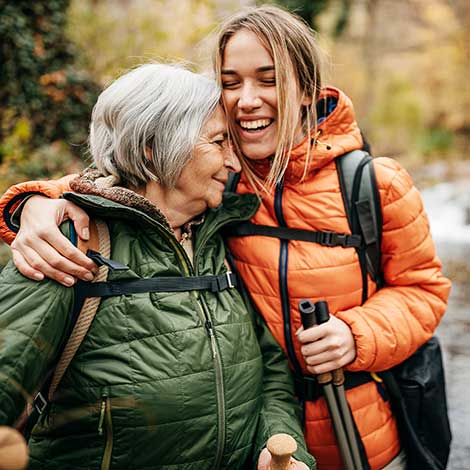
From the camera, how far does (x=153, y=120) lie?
2.01m

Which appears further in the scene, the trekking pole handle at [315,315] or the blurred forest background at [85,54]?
the blurred forest background at [85,54]

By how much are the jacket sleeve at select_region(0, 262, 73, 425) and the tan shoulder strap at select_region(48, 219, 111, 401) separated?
57mm

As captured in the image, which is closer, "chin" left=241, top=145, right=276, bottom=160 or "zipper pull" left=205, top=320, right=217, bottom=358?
"zipper pull" left=205, top=320, right=217, bottom=358

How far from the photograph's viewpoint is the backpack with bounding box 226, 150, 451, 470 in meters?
2.22

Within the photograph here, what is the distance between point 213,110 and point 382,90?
2243cm

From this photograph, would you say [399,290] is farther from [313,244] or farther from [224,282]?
[224,282]

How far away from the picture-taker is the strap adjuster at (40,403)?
75.4 inches

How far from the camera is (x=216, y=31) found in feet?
7.54

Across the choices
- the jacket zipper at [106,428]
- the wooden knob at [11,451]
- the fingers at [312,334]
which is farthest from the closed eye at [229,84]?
the wooden knob at [11,451]

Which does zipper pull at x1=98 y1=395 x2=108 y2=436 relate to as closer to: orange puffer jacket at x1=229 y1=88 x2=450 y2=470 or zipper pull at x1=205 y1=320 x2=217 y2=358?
zipper pull at x1=205 y1=320 x2=217 y2=358

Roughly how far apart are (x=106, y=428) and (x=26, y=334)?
400mm

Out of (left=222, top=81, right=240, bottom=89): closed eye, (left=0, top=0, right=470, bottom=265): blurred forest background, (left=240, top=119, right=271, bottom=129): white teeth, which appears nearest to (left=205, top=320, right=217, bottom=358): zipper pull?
(left=240, top=119, right=271, bottom=129): white teeth

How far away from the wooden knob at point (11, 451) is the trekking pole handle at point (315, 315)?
3.97ft

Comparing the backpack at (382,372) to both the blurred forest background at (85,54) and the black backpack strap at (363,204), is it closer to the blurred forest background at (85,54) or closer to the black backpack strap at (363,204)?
the black backpack strap at (363,204)
